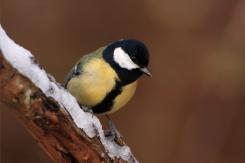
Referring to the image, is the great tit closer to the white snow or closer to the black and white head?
the black and white head

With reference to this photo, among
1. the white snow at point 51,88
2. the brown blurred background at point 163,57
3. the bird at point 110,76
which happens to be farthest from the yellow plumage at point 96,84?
the brown blurred background at point 163,57

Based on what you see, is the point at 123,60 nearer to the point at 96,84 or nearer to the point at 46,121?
the point at 96,84

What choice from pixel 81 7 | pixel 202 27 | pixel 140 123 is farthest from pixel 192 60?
pixel 81 7

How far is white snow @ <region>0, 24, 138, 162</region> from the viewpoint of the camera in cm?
136

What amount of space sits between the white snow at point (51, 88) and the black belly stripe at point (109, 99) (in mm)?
204

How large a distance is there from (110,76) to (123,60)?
72mm

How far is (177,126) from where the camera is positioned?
344 centimetres

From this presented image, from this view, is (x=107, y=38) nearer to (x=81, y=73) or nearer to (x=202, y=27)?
(x=202, y=27)

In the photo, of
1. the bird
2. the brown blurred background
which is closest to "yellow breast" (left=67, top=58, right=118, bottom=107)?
the bird

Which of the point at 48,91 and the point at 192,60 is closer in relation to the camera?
the point at 48,91

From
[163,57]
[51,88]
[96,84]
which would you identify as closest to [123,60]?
[96,84]

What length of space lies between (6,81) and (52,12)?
6.80 ft

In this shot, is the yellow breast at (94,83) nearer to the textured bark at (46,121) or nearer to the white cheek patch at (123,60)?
the white cheek patch at (123,60)

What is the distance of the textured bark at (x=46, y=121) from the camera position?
4.50ft
